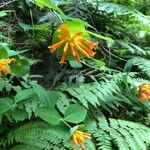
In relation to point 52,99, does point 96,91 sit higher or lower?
lower

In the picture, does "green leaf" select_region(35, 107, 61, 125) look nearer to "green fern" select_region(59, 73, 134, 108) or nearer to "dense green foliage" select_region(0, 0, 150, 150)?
"dense green foliage" select_region(0, 0, 150, 150)

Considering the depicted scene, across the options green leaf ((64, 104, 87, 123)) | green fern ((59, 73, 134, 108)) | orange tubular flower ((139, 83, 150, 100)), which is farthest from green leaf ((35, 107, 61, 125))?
green fern ((59, 73, 134, 108))

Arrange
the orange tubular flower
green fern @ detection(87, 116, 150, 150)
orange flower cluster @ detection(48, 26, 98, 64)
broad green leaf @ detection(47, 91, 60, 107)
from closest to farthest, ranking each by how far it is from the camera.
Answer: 1. orange flower cluster @ detection(48, 26, 98, 64)
2. broad green leaf @ detection(47, 91, 60, 107)
3. the orange tubular flower
4. green fern @ detection(87, 116, 150, 150)

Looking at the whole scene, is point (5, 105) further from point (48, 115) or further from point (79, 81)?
point (79, 81)

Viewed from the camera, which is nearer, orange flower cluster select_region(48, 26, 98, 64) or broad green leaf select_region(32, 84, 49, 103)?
orange flower cluster select_region(48, 26, 98, 64)

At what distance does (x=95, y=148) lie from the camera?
1.59 metres

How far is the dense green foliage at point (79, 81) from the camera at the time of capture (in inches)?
57.6

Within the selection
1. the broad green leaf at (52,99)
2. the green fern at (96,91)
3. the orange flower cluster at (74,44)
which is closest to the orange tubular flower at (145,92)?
the green fern at (96,91)

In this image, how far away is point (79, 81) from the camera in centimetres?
173

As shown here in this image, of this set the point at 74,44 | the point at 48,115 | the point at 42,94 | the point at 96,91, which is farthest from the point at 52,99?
the point at 96,91

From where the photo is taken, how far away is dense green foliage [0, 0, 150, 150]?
1.46m

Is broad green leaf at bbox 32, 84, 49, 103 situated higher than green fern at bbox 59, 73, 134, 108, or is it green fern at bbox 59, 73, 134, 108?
broad green leaf at bbox 32, 84, 49, 103

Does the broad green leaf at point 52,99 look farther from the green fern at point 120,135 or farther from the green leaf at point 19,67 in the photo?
the green fern at point 120,135

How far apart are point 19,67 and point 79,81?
2.03 feet
